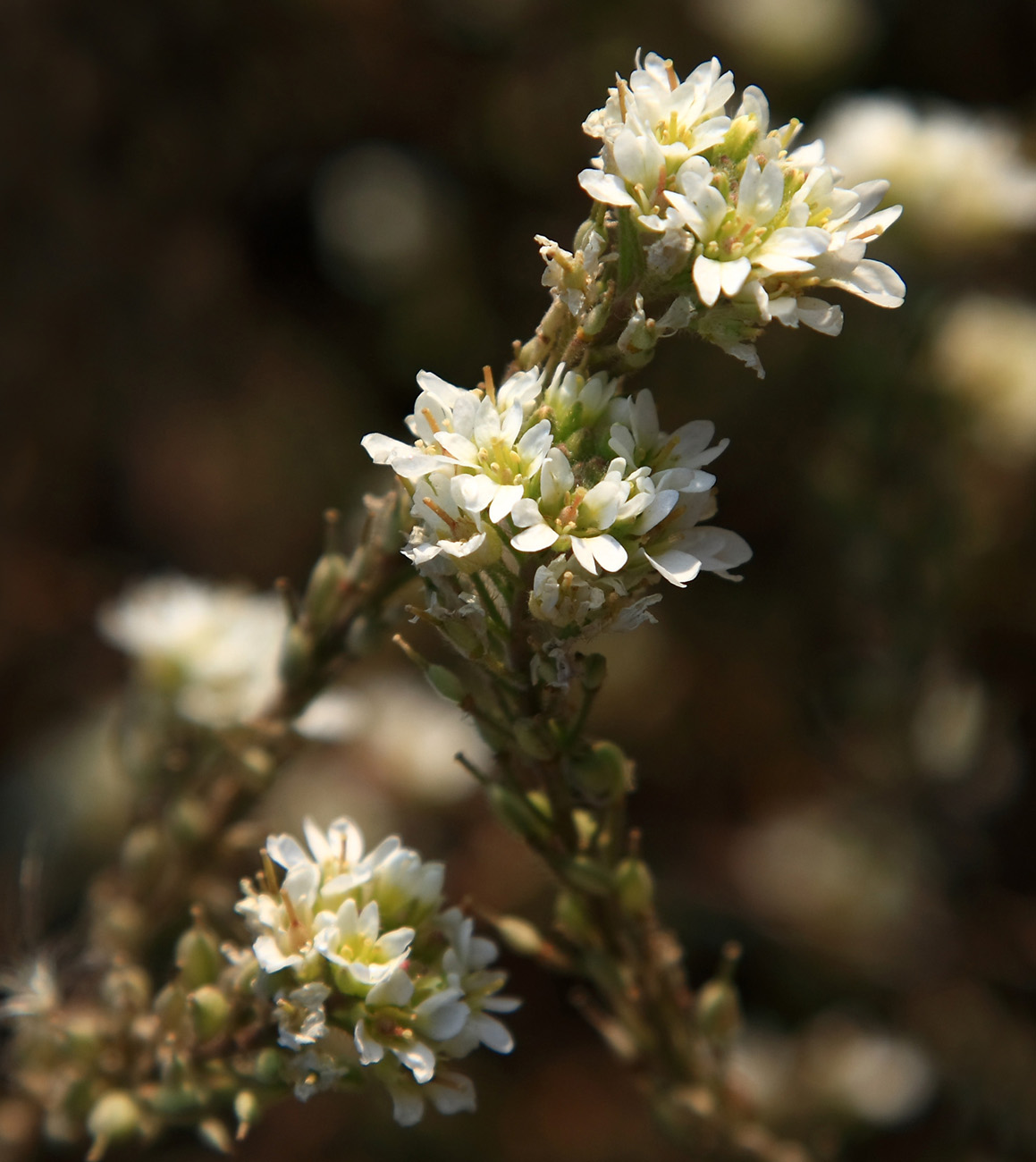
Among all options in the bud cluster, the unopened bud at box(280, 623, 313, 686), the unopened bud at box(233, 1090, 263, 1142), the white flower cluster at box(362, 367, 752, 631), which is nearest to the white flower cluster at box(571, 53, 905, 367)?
the bud cluster

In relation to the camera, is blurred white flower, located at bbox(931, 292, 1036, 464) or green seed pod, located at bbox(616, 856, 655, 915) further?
blurred white flower, located at bbox(931, 292, 1036, 464)

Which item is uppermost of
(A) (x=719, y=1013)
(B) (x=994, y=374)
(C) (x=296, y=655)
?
(B) (x=994, y=374)

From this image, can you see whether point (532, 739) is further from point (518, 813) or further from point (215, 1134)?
point (215, 1134)

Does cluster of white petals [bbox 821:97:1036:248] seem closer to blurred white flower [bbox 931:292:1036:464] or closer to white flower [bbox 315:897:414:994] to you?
blurred white flower [bbox 931:292:1036:464]

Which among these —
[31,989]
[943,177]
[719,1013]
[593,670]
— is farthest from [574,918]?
[943,177]

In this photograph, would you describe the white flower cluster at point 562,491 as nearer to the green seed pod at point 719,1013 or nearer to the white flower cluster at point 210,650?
the green seed pod at point 719,1013

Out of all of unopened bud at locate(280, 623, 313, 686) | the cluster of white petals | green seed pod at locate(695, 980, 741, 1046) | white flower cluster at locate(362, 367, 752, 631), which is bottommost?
green seed pod at locate(695, 980, 741, 1046)
